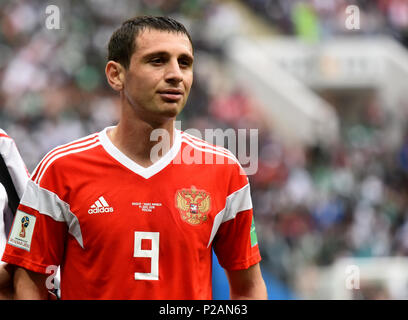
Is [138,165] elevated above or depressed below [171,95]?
below

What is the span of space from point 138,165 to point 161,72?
0.34 m

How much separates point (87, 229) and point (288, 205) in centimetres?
877

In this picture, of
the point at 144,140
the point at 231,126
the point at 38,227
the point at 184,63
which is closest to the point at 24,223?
the point at 38,227

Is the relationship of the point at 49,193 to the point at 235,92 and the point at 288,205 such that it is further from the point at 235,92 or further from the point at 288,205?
the point at 235,92

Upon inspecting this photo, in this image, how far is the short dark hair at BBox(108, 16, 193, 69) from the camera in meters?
2.45

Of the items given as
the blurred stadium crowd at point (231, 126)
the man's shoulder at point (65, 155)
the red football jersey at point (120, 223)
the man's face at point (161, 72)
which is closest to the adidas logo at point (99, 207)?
the red football jersey at point (120, 223)

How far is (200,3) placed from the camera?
14.8m

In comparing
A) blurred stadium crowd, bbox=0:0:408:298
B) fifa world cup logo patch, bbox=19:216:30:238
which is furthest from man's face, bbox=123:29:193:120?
blurred stadium crowd, bbox=0:0:408:298

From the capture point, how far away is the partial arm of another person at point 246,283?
2.55 metres

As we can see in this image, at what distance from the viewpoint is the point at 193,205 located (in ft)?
8.13

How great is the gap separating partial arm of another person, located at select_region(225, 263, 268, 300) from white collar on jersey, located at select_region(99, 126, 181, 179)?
0.45 meters

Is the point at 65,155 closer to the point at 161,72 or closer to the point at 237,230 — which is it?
the point at 161,72

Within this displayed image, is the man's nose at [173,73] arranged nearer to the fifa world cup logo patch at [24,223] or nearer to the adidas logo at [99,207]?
the adidas logo at [99,207]

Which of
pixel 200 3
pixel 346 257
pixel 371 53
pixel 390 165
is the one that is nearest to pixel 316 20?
pixel 371 53
